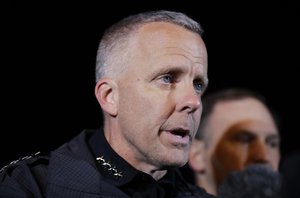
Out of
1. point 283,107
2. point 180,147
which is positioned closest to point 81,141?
point 180,147

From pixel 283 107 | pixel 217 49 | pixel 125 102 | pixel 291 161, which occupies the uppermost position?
pixel 291 161

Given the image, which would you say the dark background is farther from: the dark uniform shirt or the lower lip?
the lower lip

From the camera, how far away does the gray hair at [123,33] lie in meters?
2.13

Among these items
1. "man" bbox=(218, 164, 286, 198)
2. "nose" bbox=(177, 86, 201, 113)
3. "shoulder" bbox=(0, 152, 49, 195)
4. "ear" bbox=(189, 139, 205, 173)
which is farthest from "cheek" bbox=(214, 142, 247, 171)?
"shoulder" bbox=(0, 152, 49, 195)

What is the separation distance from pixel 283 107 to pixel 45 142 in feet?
5.23

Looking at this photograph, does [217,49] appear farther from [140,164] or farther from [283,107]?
[140,164]

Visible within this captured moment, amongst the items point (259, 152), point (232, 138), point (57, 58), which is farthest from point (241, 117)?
point (57, 58)

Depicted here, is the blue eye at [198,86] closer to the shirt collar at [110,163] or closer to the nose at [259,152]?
the shirt collar at [110,163]

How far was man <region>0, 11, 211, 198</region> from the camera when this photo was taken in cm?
197

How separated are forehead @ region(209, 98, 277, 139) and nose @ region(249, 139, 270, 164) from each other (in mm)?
67

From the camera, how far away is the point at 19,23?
3.06 meters

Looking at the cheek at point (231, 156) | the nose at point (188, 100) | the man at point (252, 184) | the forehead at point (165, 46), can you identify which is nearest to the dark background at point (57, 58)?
the cheek at point (231, 156)

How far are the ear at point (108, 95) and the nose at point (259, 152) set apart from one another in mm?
1028

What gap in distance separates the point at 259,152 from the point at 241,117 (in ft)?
0.74
